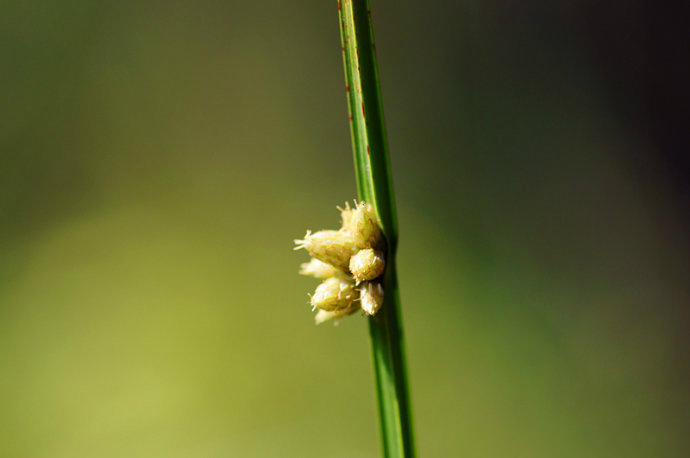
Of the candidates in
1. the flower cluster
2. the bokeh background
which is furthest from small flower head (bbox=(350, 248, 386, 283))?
the bokeh background

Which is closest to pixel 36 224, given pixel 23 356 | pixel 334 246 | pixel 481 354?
pixel 23 356

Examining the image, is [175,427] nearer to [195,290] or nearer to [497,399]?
[195,290]

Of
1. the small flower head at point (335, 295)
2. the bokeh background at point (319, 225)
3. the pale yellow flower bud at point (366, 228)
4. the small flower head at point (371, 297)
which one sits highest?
the bokeh background at point (319, 225)

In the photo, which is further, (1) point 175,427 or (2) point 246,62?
(2) point 246,62

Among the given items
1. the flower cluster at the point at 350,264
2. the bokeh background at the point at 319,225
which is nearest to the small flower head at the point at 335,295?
the flower cluster at the point at 350,264

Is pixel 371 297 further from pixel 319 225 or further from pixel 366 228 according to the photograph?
pixel 319 225

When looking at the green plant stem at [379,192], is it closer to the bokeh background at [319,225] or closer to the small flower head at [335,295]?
the small flower head at [335,295]
